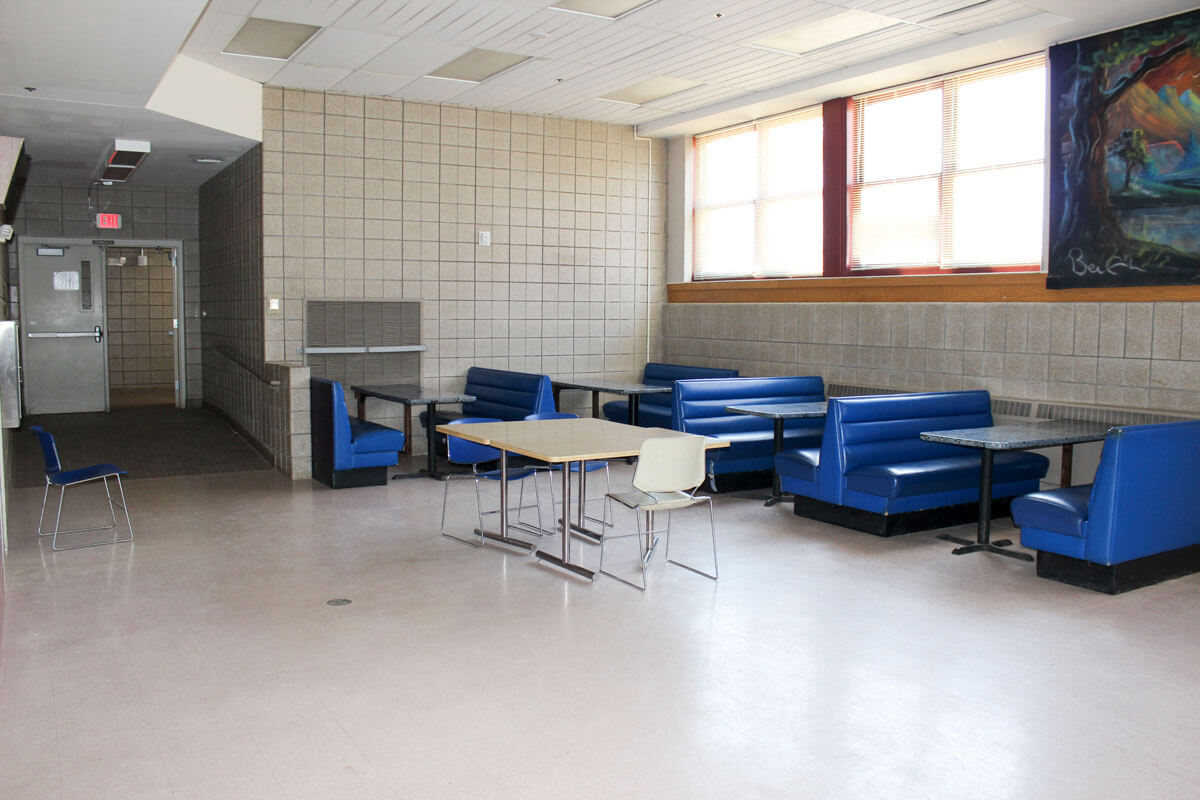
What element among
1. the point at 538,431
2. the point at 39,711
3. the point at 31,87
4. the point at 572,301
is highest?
the point at 31,87

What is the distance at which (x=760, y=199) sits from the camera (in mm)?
9969

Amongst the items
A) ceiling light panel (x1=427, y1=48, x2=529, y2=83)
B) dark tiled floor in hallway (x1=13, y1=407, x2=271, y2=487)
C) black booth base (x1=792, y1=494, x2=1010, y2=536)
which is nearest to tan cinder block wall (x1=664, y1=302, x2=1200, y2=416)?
black booth base (x1=792, y1=494, x2=1010, y2=536)

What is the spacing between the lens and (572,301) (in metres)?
10.6

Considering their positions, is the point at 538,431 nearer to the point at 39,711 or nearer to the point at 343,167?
the point at 39,711

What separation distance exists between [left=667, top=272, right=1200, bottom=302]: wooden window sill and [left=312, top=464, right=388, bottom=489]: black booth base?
13.7 ft

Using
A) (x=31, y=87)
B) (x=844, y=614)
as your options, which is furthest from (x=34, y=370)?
(x=844, y=614)

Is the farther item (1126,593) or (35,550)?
(35,550)

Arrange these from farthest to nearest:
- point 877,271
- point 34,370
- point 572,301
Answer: point 34,370 < point 572,301 < point 877,271

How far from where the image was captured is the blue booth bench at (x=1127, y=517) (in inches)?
203

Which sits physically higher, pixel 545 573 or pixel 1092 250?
pixel 1092 250

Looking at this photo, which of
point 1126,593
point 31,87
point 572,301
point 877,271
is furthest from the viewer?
point 572,301

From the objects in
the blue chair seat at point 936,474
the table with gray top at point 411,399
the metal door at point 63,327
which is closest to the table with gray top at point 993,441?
the blue chair seat at point 936,474

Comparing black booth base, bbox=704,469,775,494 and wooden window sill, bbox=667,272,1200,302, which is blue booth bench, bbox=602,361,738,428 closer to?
wooden window sill, bbox=667,272,1200,302

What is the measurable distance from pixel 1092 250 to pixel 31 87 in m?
7.53
